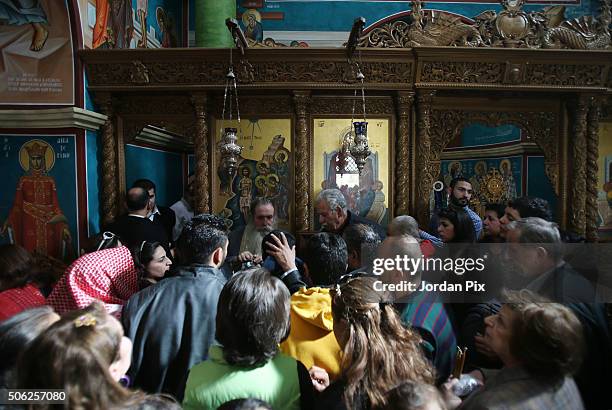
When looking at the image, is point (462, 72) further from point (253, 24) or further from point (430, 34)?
point (253, 24)

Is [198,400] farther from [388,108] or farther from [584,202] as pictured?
[584,202]

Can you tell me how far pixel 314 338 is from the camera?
199cm

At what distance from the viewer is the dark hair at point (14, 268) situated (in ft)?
8.23

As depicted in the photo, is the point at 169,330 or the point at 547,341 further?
the point at 169,330

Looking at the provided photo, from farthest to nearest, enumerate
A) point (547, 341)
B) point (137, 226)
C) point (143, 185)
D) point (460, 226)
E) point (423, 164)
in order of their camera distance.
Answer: point (423, 164) < point (143, 185) < point (137, 226) < point (460, 226) < point (547, 341)

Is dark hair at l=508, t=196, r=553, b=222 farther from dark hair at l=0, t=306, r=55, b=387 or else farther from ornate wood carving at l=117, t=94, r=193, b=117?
ornate wood carving at l=117, t=94, r=193, b=117

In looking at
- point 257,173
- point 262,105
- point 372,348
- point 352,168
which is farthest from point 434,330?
point 262,105

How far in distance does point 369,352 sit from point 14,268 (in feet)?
6.41

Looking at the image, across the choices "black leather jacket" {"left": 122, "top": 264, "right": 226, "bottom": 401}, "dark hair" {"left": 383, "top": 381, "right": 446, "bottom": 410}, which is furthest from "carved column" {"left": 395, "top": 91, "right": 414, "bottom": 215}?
"dark hair" {"left": 383, "top": 381, "right": 446, "bottom": 410}

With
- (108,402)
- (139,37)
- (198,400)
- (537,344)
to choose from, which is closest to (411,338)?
(537,344)

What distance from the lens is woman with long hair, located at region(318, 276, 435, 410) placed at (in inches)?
60.2

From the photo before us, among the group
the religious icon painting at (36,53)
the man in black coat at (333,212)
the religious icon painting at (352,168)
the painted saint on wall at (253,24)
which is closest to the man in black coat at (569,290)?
the man in black coat at (333,212)

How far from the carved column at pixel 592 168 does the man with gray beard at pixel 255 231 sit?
12.5 ft

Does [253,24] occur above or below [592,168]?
above
